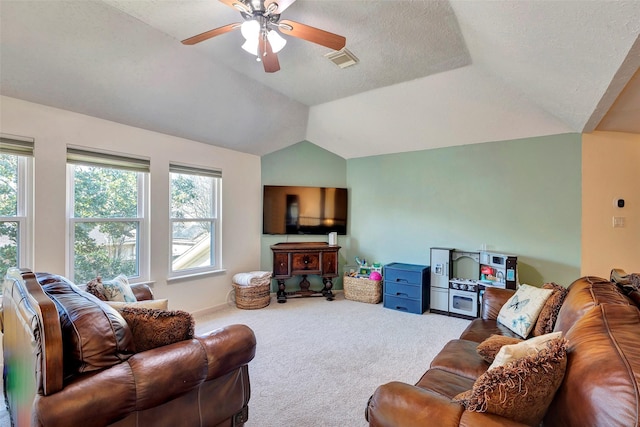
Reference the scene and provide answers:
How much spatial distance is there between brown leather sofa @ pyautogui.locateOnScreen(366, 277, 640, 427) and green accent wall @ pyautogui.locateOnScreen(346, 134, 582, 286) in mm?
2317

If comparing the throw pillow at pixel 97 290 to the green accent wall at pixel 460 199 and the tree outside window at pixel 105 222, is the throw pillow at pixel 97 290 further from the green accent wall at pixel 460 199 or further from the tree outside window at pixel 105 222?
the green accent wall at pixel 460 199

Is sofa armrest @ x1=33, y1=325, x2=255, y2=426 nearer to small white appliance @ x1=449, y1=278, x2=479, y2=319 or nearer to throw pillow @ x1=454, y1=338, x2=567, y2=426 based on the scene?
throw pillow @ x1=454, y1=338, x2=567, y2=426

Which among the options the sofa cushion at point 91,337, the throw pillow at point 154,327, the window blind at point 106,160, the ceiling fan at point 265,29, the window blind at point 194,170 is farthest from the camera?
the window blind at point 194,170

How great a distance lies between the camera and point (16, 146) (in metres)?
2.51

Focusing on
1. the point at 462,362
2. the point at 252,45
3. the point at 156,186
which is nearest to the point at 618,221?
the point at 462,362

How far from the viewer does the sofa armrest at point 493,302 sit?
8.20ft

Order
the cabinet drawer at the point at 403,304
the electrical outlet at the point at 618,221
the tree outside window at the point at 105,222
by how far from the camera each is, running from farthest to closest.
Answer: the cabinet drawer at the point at 403,304
the electrical outlet at the point at 618,221
the tree outside window at the point at 105,222

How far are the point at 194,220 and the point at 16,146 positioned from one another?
1.84 m

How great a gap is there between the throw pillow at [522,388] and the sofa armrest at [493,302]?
1.53 metres

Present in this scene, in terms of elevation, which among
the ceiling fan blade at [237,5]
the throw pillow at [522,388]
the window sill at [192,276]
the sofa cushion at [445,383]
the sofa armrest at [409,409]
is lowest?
the sofa cushion at [445,383]

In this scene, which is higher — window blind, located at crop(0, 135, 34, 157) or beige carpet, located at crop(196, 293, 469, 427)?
window blind, located at crop(0, 135, 34, 157)

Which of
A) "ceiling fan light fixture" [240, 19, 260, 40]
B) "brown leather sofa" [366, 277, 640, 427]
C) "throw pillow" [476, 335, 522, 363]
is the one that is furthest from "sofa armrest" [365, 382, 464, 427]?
"ceiling fan light fixture" [240, 19, 260, 40]

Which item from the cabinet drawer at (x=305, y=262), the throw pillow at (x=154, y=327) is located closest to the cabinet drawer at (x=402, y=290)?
the cabinet drawer at (x=305, y=262)

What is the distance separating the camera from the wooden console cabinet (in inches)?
178
